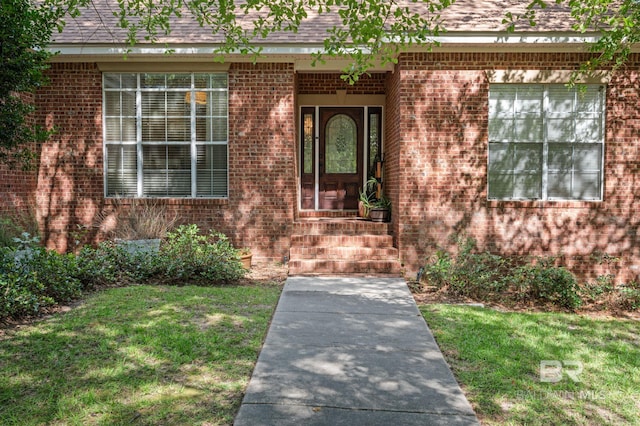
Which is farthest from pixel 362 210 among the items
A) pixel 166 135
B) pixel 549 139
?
pixel 166 135

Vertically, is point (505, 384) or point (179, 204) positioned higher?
point (179, 204)

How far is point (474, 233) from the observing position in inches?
327

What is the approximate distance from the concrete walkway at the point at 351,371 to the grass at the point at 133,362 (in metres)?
0.22

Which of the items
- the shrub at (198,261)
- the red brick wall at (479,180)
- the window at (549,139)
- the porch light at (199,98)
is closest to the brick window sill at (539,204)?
the red brick wall at (479,180)

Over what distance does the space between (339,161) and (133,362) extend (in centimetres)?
730

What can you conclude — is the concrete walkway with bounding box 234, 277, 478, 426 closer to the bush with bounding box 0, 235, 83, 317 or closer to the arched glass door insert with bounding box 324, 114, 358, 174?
the bush with bounding box 0, 235, 83, 317

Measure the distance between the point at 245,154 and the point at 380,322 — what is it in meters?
4.65

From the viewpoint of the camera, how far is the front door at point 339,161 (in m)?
10.5

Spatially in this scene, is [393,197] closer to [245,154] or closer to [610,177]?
[245,154]

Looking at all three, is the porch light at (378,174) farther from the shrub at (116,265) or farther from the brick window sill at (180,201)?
the shrub at (116,265)

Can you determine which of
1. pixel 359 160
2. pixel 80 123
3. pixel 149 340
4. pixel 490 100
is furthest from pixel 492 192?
pixel 80 123

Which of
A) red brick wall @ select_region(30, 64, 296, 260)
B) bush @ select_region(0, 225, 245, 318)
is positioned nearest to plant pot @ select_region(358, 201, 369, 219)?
red brick wall @ select_region(30, 64, 296, 260)

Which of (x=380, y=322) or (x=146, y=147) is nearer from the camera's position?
(x=380, y=322)

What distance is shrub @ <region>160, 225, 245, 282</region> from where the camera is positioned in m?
7.13
